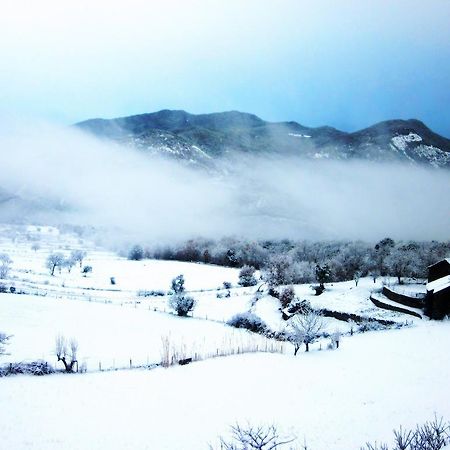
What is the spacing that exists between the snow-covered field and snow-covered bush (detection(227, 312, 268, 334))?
231cm

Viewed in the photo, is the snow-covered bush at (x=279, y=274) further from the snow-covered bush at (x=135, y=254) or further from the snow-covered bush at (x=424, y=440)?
the snow-covered bush at (x=424, y=440)

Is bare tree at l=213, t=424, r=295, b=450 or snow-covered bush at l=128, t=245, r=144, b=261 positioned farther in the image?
snow-covered bush at l=128, t=245, r=144, b=261

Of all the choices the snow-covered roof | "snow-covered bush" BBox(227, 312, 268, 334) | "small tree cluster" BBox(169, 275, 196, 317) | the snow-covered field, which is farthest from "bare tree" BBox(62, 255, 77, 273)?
the snow-covered roof

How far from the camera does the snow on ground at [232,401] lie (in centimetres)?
1981

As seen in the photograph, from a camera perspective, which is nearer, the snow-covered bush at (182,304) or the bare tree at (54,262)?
the snow-covered bush at (182,304)

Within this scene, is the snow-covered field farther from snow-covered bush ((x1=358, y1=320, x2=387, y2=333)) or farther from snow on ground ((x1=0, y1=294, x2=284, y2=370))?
snow-covered bush ((x1=358, y1=320, x2=387, y2=333))

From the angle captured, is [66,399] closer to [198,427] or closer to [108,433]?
[108,433]

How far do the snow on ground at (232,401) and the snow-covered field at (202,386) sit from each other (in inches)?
2.8

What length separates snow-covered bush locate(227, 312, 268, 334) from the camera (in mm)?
51594

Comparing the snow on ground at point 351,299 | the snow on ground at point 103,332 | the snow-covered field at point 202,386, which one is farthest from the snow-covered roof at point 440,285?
the snow on ground at point 103,332

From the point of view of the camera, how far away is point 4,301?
53.7m

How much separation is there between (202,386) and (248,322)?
2566 centimetres

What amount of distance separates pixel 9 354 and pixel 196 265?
2982 inches

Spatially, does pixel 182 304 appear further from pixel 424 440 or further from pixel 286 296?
pixel 424 440
